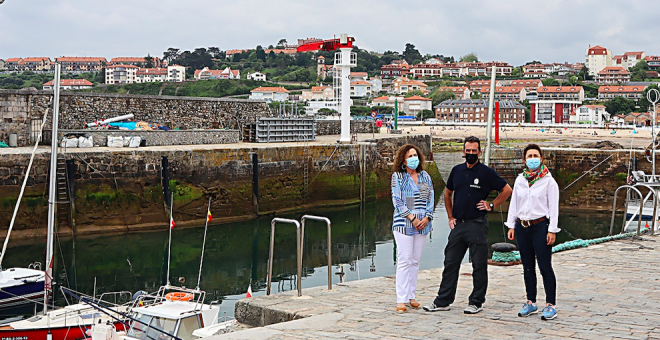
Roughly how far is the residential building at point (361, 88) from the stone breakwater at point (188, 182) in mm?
122143

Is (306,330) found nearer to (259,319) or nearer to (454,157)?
(259,319)

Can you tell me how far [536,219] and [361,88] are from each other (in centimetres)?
14788

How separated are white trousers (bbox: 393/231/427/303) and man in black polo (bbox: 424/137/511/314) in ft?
0.82

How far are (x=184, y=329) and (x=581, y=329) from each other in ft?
20.0

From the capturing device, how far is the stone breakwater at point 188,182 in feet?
69.6

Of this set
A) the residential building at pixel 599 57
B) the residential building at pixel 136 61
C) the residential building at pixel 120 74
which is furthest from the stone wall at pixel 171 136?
the residential building at pixel 599 57

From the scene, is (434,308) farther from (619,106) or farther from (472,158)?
(619,106)

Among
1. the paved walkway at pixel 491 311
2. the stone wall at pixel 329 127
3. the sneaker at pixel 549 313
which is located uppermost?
the stone wall at pixel 329 127

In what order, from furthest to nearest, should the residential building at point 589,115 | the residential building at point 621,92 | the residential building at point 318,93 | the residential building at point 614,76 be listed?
the residential building at point 614,76
the residential building at point 621,92
the residential building at point 318,93
the residential building at point 589,115

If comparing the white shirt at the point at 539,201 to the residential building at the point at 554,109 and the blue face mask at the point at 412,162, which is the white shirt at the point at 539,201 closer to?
the blue face mask at the point at 412,162

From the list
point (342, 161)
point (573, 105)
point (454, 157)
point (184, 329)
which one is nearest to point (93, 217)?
point (342, 161)

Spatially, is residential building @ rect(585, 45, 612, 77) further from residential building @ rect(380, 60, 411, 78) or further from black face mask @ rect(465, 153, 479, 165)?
black face mask @ rect(465, 153, 479, 165)

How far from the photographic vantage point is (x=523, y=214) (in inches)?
260

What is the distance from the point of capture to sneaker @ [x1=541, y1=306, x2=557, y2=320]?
646 centimetres
